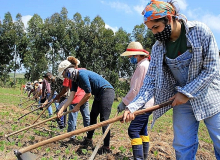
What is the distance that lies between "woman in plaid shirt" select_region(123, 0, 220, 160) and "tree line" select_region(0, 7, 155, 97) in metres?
24.4

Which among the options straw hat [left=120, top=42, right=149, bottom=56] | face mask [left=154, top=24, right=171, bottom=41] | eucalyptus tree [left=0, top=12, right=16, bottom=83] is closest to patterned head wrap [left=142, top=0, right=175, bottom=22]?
face mask [left=154, top=24, right=171, bottom=41]

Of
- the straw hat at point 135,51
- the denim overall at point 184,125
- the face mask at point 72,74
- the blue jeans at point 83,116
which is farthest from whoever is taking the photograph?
the blue jeans at point 83,116

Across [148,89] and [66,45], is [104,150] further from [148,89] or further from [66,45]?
[66,45]

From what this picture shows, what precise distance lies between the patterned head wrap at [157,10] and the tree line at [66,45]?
24.6 metres

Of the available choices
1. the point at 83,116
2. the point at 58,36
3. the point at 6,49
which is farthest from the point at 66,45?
the point at 83,116

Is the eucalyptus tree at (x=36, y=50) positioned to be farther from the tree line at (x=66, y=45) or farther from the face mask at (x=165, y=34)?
the face mask at (x=165, y=34)

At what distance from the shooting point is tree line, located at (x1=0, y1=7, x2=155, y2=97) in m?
28.7

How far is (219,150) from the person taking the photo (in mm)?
2115

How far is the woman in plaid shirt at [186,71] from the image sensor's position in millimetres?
2020

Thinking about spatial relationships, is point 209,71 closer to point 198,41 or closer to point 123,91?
point 198,41

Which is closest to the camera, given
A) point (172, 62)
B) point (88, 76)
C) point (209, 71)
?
point (209, 71)

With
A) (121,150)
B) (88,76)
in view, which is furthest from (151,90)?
(121,150)

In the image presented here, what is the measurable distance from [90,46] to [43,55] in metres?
6.25

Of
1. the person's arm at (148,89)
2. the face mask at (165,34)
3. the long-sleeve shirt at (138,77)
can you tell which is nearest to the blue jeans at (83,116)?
the long-sleeve shirt at (138,77)
